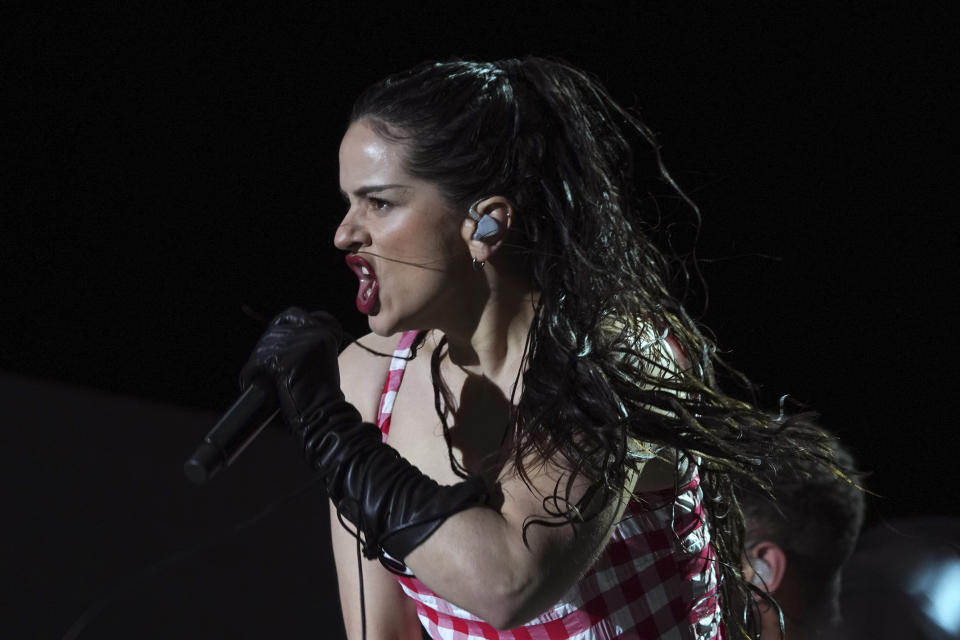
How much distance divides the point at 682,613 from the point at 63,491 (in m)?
1.46

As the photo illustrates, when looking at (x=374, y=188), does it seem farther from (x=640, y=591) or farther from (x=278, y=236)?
(x=278, y=236)

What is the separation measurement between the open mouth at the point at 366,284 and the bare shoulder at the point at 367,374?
21 cm

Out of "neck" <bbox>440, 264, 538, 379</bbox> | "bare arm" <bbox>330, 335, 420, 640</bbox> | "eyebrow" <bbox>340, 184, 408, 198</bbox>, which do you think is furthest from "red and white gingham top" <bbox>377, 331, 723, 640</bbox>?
"eyebrow" <bbox>340, 184, 408, 198</bbox>

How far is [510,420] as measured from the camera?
1027 mm

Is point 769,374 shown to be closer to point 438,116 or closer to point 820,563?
point 820,563

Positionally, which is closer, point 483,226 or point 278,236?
point 483,226

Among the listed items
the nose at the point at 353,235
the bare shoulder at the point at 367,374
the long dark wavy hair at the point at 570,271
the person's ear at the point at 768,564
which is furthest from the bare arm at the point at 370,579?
the person's ear at the point at 768,564

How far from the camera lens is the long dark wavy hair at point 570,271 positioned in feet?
3.12

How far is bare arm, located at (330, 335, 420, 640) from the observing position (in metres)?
1.20

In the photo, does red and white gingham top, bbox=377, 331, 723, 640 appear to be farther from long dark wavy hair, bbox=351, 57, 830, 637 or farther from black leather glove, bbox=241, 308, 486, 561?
black leather glove, bbox=241, 308, 486, 561

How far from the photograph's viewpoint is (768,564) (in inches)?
60.9

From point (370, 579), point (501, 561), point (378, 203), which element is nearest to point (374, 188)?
point (378, 203)

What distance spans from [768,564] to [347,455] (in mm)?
908

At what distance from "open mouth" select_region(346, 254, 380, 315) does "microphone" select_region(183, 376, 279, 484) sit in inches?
5.1
